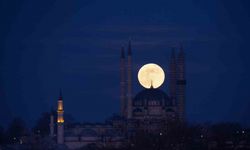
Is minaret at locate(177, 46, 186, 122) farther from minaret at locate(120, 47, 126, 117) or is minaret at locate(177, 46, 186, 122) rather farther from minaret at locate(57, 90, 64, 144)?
minaret at locate(57, 90, 64, 144)

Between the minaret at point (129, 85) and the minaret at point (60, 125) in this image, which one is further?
the minaret at point (129, 85)

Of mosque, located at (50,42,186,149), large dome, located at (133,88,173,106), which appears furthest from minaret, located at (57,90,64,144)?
large dome, located at (133,88,173,106)

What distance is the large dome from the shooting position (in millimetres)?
128875

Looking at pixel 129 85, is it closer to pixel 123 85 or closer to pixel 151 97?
pixel 123 85

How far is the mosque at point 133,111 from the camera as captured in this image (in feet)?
381

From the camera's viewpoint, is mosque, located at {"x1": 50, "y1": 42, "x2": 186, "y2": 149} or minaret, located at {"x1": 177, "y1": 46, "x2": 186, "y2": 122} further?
minaret, located at {"x1": 177, "y1": 46, "x2": 186, "y2": 122}

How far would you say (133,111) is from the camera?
129m

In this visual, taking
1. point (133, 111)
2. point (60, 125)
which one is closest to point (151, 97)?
point (133, 111)

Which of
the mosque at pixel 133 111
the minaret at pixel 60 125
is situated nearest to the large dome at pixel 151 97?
the mosque at pixel 133 111

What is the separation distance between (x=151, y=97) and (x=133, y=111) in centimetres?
257

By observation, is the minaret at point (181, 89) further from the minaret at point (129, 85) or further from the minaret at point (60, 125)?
the minaret at point (60, 125)

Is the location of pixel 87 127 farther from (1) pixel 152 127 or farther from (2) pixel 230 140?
(2) pixel 230 140

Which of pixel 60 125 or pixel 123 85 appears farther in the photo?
pixel 123 85

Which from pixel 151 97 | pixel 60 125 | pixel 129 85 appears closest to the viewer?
pixel 60 125
